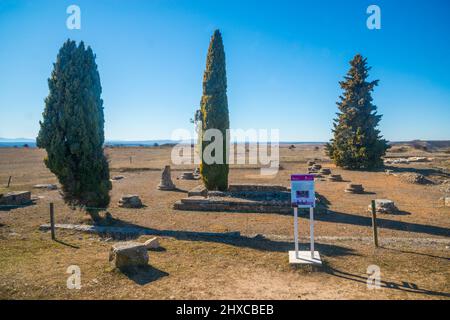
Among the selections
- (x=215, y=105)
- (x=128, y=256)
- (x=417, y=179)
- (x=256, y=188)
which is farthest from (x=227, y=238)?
(x=417, y=179)

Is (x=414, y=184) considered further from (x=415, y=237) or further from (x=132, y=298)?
(x=132, y=298)

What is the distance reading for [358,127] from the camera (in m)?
29.5

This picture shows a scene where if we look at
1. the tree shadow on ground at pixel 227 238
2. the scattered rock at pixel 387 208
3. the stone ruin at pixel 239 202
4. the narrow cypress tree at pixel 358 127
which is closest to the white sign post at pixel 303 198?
the tree shadow on ground at pixel 227 238

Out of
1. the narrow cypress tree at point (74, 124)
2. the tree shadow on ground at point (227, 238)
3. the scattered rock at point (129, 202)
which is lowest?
the tree shadow on ground at point (227, 238)

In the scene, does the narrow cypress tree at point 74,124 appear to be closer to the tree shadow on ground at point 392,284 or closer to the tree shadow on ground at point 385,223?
the tree shadow on ground at point 392,284

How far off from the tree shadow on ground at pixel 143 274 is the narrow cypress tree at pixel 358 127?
88.2 feet

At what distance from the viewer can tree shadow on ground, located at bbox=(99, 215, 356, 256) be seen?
327 inches

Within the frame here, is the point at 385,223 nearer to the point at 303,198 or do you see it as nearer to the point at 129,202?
the point at 303,198

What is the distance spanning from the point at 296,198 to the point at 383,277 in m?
2.51

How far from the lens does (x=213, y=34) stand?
16281 millimetres

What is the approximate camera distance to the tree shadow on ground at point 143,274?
20.9ft

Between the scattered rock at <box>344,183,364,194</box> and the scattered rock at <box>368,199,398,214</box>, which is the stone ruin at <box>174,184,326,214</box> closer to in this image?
the scattered rock at <box>368,199,398,214</box>

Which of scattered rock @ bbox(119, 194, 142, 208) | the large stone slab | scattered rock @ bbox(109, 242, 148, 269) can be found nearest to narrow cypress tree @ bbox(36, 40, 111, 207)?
scattered rock @ bbox(119, 194, 142, 208)
